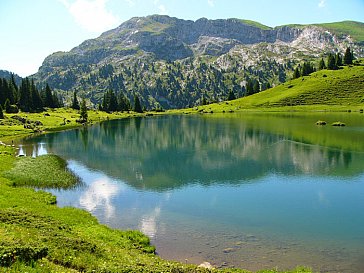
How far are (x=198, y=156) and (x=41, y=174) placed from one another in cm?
3649

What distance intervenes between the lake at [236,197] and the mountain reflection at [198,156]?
24 centimetres

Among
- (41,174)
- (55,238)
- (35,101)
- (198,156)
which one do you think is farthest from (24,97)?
(55,238)

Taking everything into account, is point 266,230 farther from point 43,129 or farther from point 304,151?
point 43,129

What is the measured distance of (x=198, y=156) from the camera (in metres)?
80.9

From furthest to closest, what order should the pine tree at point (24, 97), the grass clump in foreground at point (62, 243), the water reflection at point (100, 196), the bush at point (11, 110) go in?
the pine tree at point (24, 97)
the bush at point (11, 110)
the water reflection at point (100, 196)
the grass clump in foreground at point (62, 243)

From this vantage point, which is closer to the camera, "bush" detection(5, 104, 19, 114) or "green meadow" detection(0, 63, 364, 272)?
"green meadow" detection(0, 63, 364, 272)

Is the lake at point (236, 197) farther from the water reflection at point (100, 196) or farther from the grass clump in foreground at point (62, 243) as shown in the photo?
the grass clump in foreground at point (62, 243)

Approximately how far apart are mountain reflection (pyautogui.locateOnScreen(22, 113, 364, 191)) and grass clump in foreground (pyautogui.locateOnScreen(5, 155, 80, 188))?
7.73m

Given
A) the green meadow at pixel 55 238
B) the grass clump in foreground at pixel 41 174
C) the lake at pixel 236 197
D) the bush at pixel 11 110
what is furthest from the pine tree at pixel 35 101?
the green meadow at pixel 55 238

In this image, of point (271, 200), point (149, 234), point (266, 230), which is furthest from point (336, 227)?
point (149, 234)

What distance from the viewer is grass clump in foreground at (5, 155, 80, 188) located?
5331 centimetres

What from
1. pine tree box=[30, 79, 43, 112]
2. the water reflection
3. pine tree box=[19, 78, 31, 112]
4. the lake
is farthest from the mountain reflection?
pine tree box=[30, 79, 43, 112]

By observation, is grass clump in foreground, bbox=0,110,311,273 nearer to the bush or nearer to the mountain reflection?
the mountain reflection

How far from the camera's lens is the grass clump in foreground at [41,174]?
53.3m
